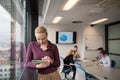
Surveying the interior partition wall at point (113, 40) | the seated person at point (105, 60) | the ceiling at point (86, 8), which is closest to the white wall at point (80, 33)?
the interior partition wall at point (113, 40)

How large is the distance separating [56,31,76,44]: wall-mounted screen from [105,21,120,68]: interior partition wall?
1.73 metres

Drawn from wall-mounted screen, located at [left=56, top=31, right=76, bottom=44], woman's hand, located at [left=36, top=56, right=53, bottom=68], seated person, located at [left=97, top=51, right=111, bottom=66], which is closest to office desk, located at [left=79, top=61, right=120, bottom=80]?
seated person, located at [left=97, top=51, right=111, bottom=66]

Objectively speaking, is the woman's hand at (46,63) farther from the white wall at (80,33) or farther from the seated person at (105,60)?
the white wall at (80,33)

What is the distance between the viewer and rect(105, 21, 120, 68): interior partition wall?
8.51m

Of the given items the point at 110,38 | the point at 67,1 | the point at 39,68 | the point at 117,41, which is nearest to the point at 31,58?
the point at 39,68

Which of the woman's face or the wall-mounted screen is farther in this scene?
the wall-mounted screen

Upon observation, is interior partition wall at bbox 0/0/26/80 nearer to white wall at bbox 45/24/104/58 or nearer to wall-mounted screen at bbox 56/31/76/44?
wall-mounted screen at bbox 56/31/76/44

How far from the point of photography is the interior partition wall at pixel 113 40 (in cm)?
851

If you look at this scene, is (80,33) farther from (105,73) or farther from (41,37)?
(41,37)

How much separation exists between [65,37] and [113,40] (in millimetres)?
2298

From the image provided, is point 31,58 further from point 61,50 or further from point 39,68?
point 61,50

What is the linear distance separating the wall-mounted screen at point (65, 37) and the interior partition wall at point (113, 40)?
1734 mm

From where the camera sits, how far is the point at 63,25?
31.4ft

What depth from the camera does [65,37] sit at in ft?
30.7
